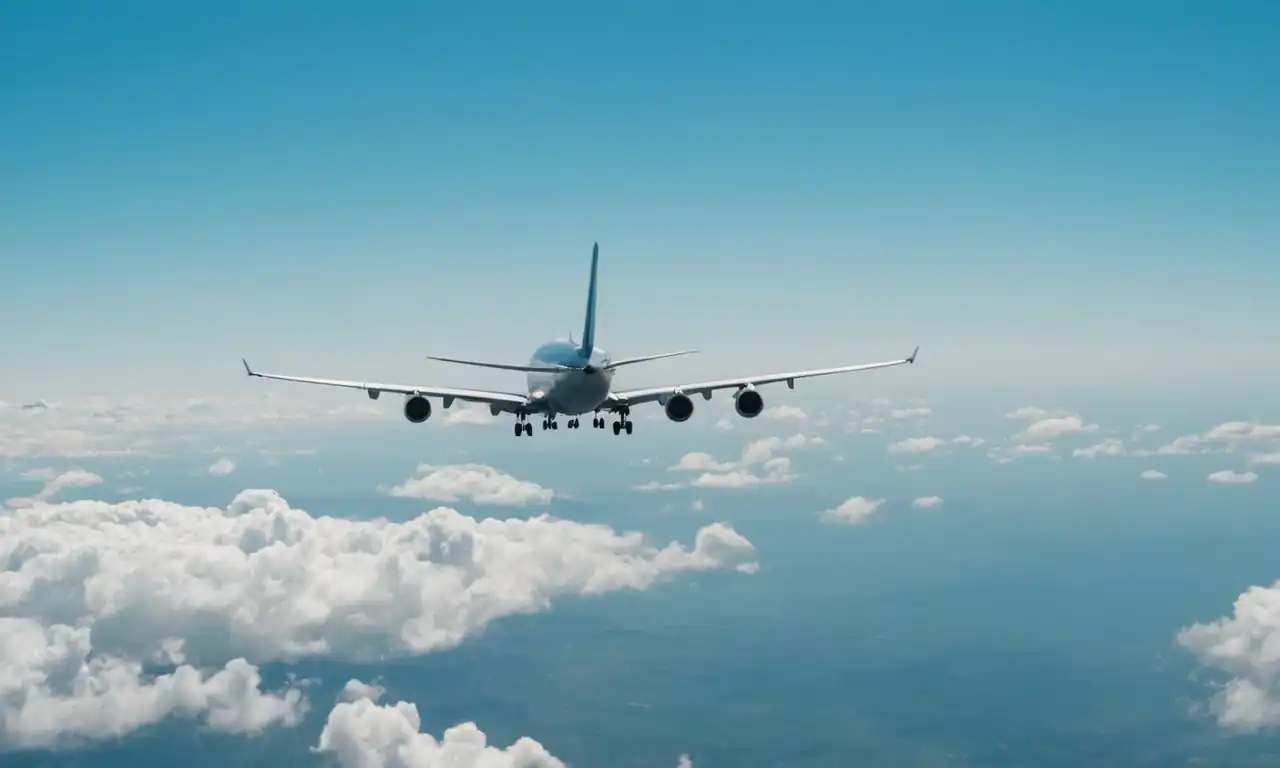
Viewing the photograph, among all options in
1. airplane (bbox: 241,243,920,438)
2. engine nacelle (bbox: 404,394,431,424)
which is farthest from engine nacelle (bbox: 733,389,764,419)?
engine nacelle (bbox: 404,394,431,424)

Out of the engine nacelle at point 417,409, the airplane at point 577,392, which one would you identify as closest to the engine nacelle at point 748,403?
the airplane at point 577,392

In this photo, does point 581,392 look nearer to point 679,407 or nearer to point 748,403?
point 679,407

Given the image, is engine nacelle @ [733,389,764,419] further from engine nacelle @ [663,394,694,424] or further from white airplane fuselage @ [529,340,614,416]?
white airplane fuselage @ [529,340,614,416]

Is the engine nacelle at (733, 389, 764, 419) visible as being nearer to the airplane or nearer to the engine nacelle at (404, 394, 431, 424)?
the airplane

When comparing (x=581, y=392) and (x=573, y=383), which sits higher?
(x=573, y=383)

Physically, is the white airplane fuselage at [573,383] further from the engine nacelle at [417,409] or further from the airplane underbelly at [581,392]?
the engine nacelle at [417,409]

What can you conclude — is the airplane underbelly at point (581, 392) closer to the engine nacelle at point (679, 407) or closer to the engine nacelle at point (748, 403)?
the engine nacelle at point (679, 407)

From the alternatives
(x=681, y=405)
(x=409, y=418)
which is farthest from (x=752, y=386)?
(x=409, y=418)
